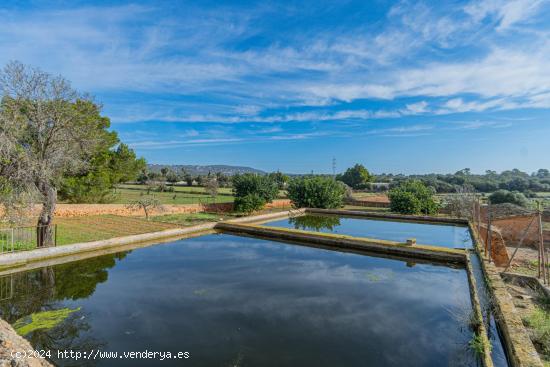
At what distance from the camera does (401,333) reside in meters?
4.61

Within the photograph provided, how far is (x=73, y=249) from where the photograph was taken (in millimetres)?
8656

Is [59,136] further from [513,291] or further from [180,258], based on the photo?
[513,291]

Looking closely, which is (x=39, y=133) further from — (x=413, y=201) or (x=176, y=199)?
(x=176, y=199)

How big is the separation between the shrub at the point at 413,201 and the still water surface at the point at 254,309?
33.6ft

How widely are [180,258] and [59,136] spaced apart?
439 centimetres

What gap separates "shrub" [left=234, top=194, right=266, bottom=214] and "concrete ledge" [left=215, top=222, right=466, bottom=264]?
5.93 metres

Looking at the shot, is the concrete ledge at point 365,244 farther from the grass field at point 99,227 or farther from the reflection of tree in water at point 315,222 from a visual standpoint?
the grass field at point 99,227

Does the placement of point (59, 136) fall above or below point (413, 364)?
above

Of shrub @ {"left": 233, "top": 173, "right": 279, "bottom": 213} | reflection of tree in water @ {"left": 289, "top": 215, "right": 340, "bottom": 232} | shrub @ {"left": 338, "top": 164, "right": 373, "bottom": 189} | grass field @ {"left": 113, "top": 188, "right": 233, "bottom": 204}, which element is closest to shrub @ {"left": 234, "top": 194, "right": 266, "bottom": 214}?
shrub @ {"left": 233, "top": 173, "right": 279, "bottom": 213}

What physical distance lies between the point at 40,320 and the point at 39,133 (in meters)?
5.05

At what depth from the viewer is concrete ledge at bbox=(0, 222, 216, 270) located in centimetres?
741

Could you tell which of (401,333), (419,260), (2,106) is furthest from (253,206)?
(401,333)

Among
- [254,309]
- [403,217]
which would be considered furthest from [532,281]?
[403,217]

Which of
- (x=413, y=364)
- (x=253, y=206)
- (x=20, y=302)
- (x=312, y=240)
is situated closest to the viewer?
(x=413, y=364)
